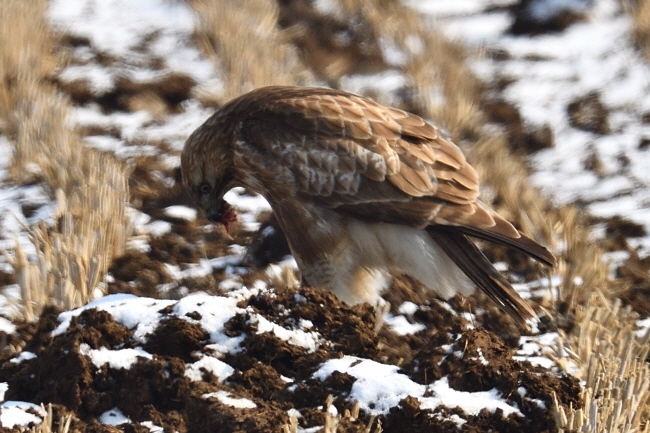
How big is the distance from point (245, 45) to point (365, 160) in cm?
370

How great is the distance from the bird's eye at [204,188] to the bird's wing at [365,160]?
1.22 feet

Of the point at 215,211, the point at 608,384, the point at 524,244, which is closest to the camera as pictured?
the point at 608,384

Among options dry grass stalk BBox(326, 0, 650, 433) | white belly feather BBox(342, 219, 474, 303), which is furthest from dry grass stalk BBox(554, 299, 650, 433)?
A: white belly feather BBox(342, 219, 474, 303)

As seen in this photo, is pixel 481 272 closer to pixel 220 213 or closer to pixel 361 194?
pixel 361 194

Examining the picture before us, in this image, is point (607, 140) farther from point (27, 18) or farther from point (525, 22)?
point (27, 18)

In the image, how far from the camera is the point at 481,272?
5.05 meters

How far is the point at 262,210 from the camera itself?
6910 mm

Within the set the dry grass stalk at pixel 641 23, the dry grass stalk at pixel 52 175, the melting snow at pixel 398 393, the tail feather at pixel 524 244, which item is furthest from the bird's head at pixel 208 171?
the dry grass stalk at pixel 641 23

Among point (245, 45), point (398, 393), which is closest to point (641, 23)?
point (245, 45)

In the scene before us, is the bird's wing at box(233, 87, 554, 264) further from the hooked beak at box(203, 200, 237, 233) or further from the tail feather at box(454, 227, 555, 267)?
the hooked beak at box(203, 200, 237, 233)

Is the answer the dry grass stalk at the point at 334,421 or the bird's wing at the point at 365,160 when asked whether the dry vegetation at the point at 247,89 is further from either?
the bird's wing at the point at 365,160

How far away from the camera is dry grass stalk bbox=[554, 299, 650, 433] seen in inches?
142

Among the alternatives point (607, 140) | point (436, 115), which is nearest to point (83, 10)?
point (436, 115)

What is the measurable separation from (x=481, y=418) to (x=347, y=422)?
1.58 feet
